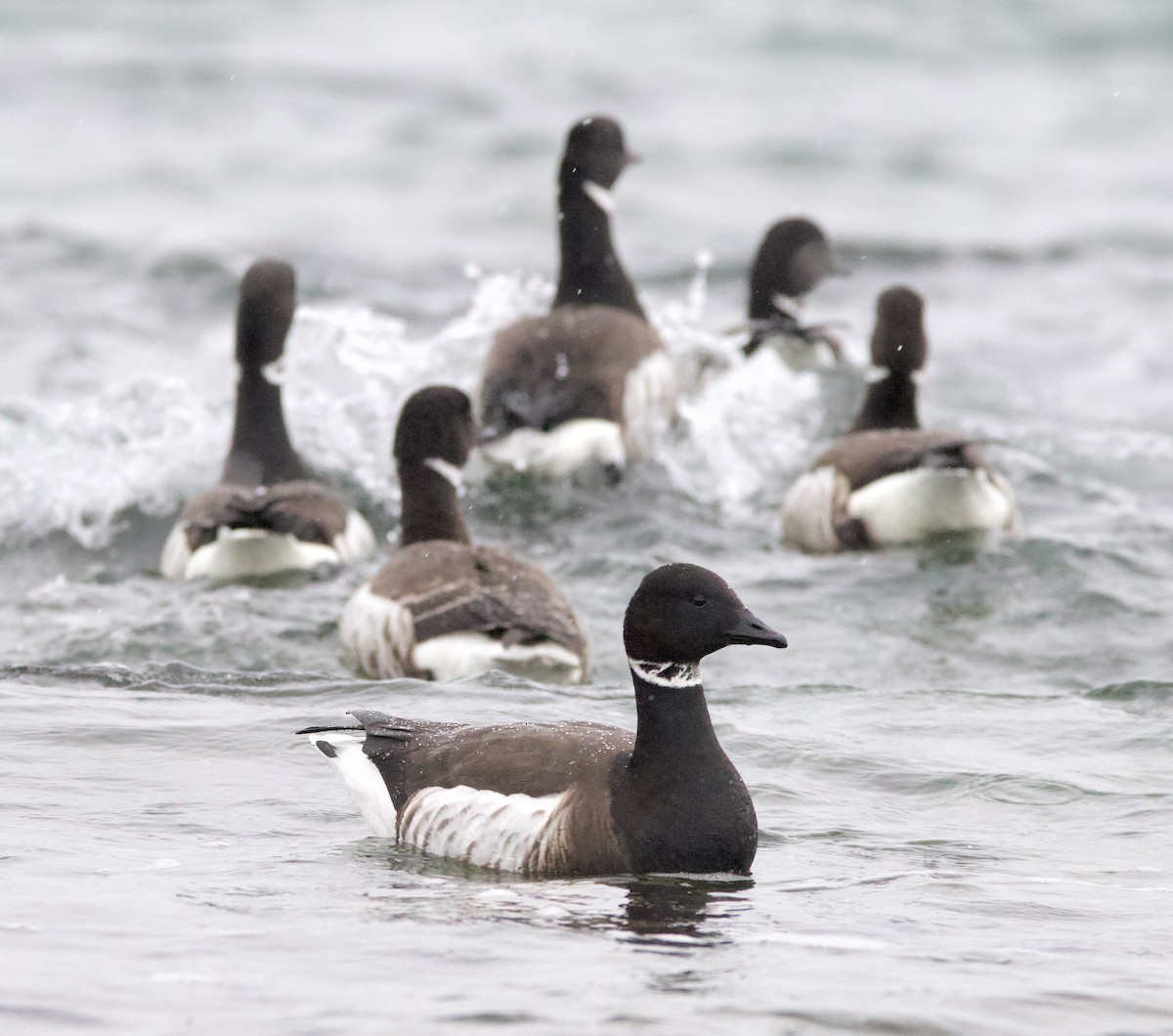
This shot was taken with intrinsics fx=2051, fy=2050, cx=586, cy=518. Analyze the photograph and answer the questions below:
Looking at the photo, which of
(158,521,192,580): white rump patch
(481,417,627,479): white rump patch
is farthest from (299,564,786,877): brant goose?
(481,417,627,479): white rump patch

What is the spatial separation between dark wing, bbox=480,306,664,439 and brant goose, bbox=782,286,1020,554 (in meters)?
1.47

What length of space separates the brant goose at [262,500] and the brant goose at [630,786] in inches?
158

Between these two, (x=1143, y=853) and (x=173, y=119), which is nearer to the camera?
(x=1143, y=853)

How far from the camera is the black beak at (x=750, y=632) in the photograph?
613cm

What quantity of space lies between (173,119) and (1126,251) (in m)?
11.1

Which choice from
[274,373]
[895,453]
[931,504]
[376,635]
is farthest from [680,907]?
[274,373]

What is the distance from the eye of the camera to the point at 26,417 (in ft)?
45.6

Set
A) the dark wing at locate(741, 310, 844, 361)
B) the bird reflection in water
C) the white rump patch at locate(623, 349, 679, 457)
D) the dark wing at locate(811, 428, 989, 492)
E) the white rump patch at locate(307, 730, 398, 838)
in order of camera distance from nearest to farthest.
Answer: the bird reflection in water
the white rump patch at locate(307, 730, 398, 838)
the dark wing at locate(811, 428, 989, 492)
the white rump patch at locate(623, 349, 679, 457)
the dark wing at locate(741, 310, 844, 361)

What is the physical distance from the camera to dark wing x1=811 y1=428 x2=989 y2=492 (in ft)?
37.3

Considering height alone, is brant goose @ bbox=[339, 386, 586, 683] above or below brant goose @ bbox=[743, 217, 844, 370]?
below

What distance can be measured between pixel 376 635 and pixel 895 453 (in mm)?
3823

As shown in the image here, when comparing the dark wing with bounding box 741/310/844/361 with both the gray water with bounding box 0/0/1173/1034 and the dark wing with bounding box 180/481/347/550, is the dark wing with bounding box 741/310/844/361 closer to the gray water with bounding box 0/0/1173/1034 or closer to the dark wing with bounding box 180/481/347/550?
the gray water with bounding box 0/0/1173/1034

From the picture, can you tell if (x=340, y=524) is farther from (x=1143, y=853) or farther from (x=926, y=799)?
(x=1143, y=853)

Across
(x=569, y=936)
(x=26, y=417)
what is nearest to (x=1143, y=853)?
(x=569, y=936)
